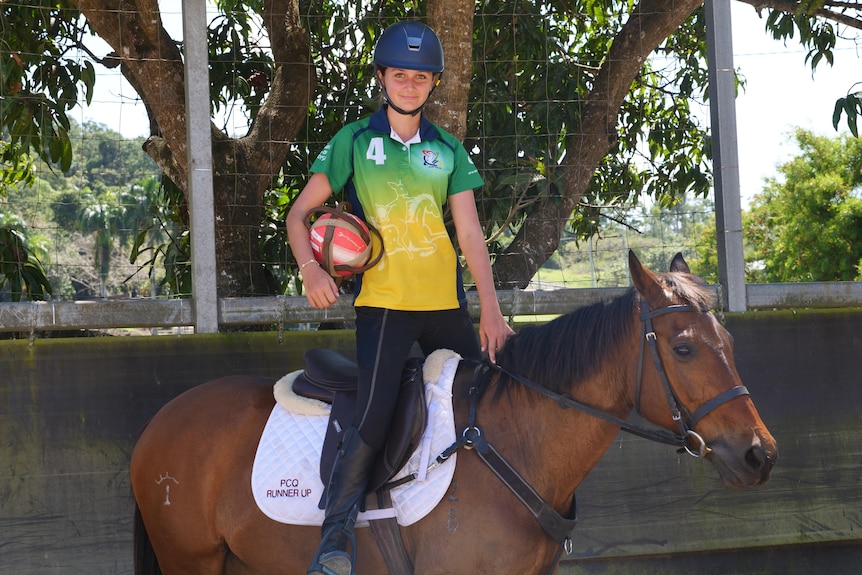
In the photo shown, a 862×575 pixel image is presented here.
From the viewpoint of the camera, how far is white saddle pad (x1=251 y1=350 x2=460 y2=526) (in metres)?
3.18

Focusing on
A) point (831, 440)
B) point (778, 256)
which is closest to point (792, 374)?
point (831, 440)

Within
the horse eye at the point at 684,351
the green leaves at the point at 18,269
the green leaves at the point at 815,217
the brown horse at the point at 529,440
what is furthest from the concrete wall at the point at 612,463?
the green leaves at the point at 815,217

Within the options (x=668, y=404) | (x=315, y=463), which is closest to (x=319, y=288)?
(x=315, y=463)

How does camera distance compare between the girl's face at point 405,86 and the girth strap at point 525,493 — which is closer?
the girth strap at point 525,493

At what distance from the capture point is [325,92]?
6.49 metres

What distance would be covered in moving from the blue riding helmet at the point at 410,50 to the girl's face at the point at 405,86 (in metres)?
0.05

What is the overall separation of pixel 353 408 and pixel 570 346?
2.92 ft

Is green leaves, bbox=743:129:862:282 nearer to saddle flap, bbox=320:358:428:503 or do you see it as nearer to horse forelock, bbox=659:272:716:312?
horse forelock, bbox=659:272:716:312

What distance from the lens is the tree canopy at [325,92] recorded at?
5.52m

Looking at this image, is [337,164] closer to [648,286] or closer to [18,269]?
[648,286]

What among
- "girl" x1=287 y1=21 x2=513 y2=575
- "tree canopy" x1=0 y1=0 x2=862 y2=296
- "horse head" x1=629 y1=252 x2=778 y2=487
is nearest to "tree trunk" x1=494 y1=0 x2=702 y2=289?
"tree canopy" x1=0 y1=0 x2=862 y2=296

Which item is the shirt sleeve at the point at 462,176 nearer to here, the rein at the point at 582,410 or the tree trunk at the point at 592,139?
the rein at the point at 582,410

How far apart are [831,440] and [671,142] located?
9.32 feet

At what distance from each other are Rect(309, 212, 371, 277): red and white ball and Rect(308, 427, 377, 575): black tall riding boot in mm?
639
